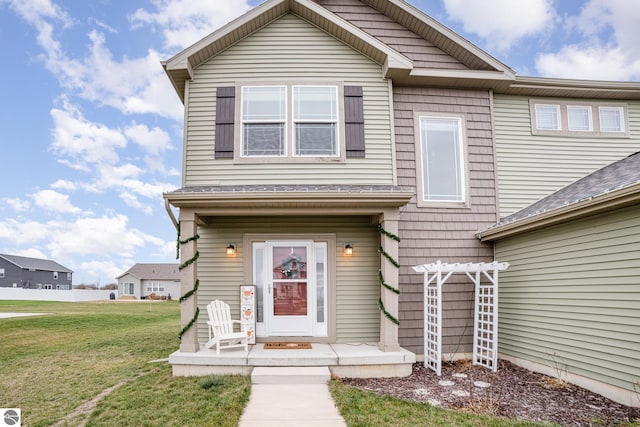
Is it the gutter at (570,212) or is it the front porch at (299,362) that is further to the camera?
the front porch at (299,362)

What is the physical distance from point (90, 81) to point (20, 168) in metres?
8.93

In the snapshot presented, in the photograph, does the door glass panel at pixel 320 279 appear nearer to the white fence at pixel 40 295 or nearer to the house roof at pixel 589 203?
the house roof at pixel 589 203

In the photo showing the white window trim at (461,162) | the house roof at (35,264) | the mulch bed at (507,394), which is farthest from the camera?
the house roof at (35,264)

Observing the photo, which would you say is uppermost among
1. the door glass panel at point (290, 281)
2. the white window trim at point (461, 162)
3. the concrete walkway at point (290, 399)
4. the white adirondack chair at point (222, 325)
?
the white window trim at point (461, 162)

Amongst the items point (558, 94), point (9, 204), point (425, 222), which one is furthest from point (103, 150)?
point (558, 94)

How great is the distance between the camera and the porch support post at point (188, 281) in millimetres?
5801

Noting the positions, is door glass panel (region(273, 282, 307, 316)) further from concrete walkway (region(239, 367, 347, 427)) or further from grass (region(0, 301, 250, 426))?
grass (region(0, 301, 250, 426))

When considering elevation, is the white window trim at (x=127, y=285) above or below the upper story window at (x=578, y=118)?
below

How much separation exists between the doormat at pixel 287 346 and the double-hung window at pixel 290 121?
3359 mm

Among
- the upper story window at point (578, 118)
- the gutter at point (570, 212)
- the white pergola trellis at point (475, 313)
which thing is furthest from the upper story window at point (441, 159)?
the upper story window at point (578, 118)

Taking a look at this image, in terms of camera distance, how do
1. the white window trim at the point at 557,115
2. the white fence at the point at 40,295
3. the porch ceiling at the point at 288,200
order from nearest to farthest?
the porch ceiling at the point at 288,200 → the white window trim at the point at 557,115 → the white fence at the point at 40,295

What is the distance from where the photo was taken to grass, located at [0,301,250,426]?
4.18 meters

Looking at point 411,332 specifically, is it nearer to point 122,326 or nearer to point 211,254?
point 211,254

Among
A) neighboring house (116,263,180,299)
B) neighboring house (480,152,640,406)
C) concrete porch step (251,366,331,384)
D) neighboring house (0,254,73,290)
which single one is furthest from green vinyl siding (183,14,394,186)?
neighboring house (0,254,73,290)
